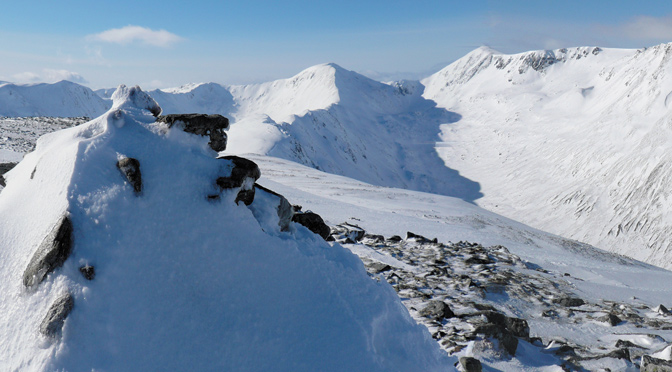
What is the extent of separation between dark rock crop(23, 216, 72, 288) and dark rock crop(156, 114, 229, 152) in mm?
1982

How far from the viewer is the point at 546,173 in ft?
412

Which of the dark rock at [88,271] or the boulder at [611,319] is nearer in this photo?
the dark rock at [88,271]

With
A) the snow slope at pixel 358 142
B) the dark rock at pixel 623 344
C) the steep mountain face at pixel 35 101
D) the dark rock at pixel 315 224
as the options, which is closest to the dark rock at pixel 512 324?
the dark rock at pixel 623 344

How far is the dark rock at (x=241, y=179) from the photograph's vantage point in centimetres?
578

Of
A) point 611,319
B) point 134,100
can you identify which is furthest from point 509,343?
point 134,100

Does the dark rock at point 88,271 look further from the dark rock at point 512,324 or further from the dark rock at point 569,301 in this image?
the dark rock at point 569,301

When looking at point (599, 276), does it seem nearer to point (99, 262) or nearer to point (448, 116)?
point (99, 262)

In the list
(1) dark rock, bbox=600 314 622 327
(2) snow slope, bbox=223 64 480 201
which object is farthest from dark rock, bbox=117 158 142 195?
(2) snow slope, bbox=223 64 480 201

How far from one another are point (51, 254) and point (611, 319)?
42.6 feet

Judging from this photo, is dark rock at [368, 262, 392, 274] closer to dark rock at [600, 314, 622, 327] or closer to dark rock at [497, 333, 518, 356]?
dark rock at [497, 333, 518, 356]

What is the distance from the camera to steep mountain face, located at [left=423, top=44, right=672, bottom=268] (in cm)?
9300

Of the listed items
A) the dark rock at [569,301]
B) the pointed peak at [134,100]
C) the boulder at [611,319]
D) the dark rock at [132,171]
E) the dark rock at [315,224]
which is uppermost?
the pointed peak at [134,100]

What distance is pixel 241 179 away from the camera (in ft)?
19.4

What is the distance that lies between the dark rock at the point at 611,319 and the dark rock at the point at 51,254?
1277cm
